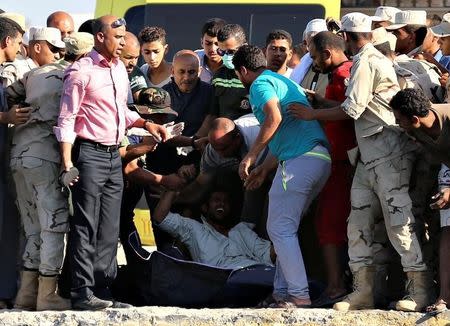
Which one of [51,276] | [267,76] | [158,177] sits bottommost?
[51,276]

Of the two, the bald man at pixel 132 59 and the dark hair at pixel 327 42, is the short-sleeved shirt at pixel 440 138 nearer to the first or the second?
the dark hair at pixel 327 42

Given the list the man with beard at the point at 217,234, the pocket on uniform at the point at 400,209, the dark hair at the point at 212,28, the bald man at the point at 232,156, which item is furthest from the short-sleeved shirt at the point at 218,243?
the dark hair at the point at 212,28

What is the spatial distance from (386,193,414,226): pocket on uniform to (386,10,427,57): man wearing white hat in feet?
4.19

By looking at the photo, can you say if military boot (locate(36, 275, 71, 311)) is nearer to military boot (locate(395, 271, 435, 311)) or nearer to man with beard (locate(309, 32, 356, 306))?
man with beard (locate(309, 32, 356, 306))

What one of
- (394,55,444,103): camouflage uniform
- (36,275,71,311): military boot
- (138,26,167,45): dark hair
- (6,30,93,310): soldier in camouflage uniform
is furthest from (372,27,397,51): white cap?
(36,275,71,311): military boot

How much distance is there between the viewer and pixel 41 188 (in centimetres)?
908

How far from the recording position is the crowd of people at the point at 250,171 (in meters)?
8.70

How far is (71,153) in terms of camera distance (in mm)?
8969

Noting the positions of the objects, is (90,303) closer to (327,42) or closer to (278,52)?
(327,42)

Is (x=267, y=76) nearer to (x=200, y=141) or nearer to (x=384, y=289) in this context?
(x=200, y=141)

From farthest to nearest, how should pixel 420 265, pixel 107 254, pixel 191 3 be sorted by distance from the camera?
pixel 191 3, pixel 107 254, pixel 420 265

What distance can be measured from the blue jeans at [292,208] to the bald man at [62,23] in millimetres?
3028

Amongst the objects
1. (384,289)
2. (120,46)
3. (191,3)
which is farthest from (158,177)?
(191,3)

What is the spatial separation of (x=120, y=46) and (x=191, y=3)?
4.40 metres
